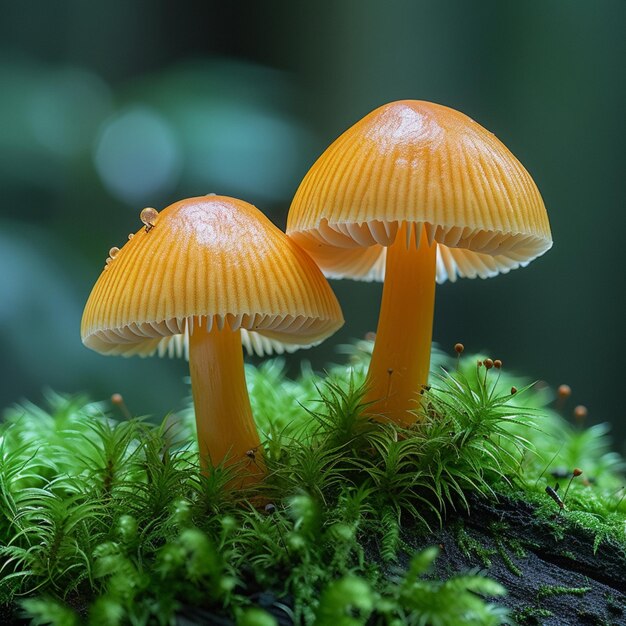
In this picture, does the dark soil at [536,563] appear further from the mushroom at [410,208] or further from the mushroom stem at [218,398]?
the mushroom stem at [218,398]

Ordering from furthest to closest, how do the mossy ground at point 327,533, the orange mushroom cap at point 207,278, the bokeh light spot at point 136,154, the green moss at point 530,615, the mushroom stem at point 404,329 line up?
the bokeh light spot at point 136,154
the mushroom stem at point 404,329
the orange mushroom cap at point 207,278
the green moss at point 530,615
the mossy ground at point 327,533

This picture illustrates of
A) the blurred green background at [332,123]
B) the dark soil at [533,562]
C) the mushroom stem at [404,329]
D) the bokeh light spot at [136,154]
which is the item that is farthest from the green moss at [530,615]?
the bokeh light spot at [136,154]

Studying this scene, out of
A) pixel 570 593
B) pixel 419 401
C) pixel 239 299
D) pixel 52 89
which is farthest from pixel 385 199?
pixel 52 89

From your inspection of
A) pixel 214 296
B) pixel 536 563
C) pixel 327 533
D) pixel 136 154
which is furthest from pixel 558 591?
pixel 136 154

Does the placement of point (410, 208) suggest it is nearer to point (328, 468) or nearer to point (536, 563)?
point (328, 468)

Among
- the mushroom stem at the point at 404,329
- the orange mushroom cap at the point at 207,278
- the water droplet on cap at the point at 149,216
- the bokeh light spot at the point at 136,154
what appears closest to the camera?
the orange mushroom cap at the point at 207,278

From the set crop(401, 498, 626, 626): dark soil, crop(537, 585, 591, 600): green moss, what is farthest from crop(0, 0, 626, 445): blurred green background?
crop(537, 585, 591, 600): green moss

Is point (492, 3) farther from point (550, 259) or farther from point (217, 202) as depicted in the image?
point (217, 202)
